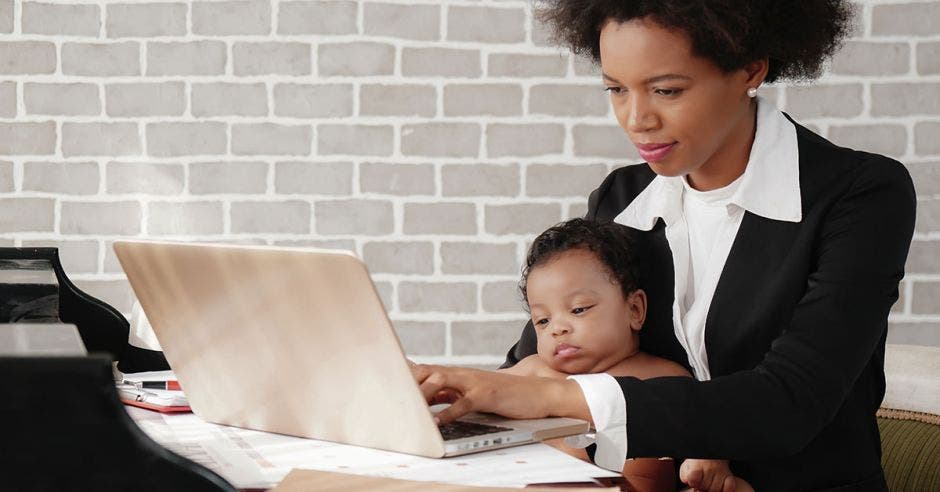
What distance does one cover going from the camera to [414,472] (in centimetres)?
100

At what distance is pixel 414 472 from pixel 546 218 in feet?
6.41

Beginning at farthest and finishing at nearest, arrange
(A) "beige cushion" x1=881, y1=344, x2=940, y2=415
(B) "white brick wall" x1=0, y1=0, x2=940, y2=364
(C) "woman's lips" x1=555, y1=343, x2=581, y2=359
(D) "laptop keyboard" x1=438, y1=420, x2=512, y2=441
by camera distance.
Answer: (B) "white brick wall" x1=0, y1=0, x2=940, y2=364 → (A) "beige cushion" x1=881, y1=344, x2=940, y2=415 → (C) "woman's lips" x1=555, y1=343, x2=581, y2=359 → (D) "laptop keyboard" x1=438, y1=420, x2=512, y2=441

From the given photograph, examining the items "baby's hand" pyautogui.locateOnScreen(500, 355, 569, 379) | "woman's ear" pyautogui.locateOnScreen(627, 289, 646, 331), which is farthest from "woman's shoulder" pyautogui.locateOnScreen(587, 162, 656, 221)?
"baby's hand" pyautogui.locateOnScreen(500, 355, 569, 379)

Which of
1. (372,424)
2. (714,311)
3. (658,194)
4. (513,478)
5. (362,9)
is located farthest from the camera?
(362,9)

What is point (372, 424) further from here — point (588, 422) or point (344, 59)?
point (344, 59)

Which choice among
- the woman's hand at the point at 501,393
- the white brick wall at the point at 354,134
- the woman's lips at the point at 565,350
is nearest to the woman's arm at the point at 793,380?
the woman's hand at the point at 501,393

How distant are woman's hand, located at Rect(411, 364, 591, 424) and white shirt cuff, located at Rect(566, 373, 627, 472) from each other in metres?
0.01

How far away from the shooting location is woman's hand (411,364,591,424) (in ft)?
3.77

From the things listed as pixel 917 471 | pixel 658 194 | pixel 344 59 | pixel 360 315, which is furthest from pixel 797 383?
pixel 344 59

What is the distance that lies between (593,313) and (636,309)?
0.08 meters

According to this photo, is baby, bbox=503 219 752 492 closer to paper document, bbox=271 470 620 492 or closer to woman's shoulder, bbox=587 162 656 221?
woman's shoulder, bbox=587 162 656 221

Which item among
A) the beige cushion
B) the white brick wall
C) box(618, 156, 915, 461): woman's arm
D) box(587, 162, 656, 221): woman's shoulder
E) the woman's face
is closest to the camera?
box(618, 156, 915, 461): woman's arm

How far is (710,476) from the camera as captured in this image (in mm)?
1449

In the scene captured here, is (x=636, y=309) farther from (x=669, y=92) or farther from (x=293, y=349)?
(x=293, y=349)
